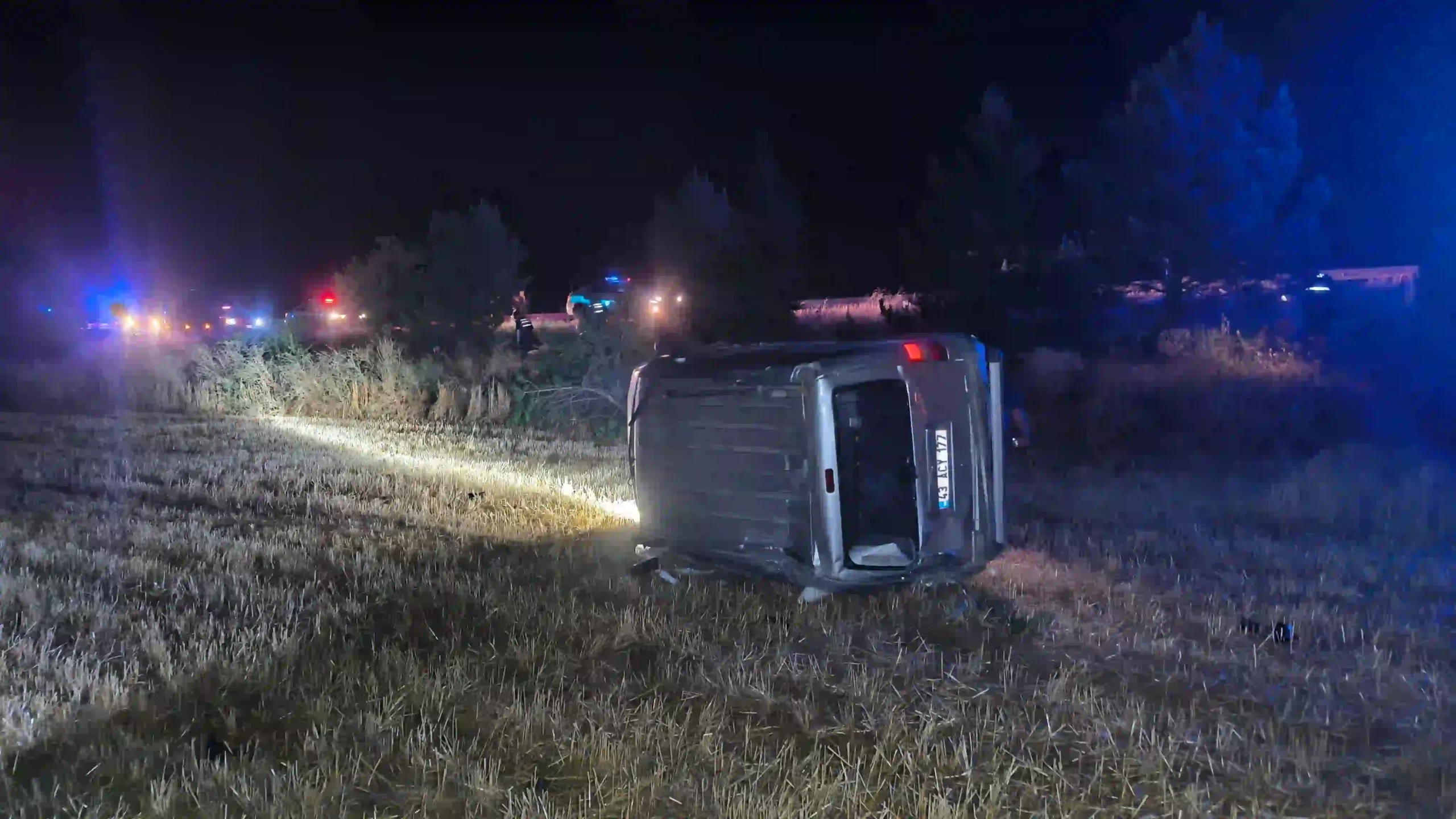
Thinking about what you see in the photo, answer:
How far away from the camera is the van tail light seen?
6723 mm

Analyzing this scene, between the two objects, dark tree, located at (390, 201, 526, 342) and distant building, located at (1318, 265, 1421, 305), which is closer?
distant building, located at (1318, 265, 1421, 305)

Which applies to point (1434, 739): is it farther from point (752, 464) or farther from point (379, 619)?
point (379, 619)

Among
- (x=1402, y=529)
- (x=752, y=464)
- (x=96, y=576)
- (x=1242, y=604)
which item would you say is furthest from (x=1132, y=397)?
(x=96, y=576)

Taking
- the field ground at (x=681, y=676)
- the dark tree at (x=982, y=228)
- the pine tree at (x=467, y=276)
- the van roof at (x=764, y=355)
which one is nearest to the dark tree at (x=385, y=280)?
the pine tree at (x=467, y=276)

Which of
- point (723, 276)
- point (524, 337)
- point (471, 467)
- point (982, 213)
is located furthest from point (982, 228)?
point (471, 467)

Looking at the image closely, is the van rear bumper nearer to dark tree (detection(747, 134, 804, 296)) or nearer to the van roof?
the van roof

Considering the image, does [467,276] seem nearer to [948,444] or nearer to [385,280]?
[385,280]

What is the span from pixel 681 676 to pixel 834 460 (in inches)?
65.7

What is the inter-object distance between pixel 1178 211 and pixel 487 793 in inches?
861

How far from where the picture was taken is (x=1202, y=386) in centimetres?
1848

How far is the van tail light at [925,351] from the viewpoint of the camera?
6723 millimetres

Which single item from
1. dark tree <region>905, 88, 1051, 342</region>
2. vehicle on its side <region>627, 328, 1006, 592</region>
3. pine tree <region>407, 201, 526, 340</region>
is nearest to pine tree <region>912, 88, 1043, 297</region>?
dark tree <region>905, 88, 1051, 342</region>

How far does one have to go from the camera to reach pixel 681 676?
5586 millimetres

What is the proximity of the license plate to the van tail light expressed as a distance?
1.48 feet
